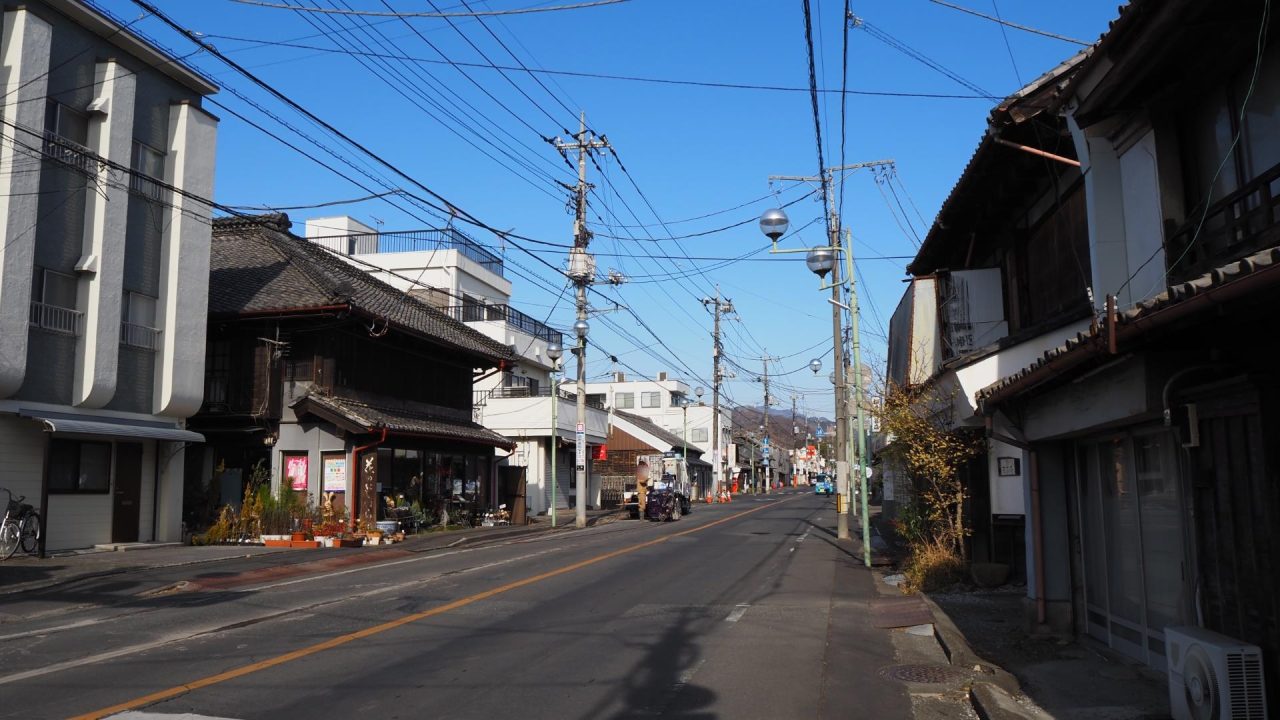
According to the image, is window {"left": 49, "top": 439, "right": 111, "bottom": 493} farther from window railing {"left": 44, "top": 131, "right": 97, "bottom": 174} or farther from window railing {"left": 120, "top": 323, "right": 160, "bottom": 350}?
window railing {"left": 44, "top": 131, "right": 97, "bottom": 174}

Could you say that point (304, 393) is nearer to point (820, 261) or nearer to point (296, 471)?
point (296, 471)

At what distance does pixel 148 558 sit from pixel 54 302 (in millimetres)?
5595

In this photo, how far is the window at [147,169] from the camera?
21.1m

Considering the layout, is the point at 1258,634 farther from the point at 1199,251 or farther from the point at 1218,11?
the point at 1218,11

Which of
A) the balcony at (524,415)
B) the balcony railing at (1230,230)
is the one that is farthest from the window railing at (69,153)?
the balcony at (524,415)

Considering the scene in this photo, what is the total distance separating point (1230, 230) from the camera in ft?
24.7

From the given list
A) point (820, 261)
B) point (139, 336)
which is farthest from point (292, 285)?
point (820, 261)

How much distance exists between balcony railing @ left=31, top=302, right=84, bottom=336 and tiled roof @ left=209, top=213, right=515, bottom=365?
571 cm

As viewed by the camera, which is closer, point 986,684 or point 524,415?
point 986,684

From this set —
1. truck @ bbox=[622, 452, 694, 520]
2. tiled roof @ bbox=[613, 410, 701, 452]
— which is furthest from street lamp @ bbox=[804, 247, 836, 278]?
tiled roof @ bbox=[613, 410, 701, 452]

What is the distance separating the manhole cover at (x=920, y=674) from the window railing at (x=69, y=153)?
58.6 ft

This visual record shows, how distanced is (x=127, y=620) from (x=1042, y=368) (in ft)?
35.6

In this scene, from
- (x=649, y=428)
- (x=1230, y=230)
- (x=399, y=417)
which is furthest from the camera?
(x=649, y=428)

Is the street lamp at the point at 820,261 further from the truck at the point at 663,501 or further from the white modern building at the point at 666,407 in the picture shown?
the white modern building at the point at 666,407
